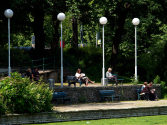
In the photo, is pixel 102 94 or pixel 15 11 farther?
pixel 15 11

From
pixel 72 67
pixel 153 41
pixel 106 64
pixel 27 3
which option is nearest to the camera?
pixel 27 3

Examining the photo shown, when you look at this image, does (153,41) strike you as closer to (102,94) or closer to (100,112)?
(102,94)

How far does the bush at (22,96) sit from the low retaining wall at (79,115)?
35cm

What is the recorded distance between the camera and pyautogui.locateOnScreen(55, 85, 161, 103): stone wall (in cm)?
2162

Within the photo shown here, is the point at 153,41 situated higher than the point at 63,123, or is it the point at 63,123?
the point at 153,41

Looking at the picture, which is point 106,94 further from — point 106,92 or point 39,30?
point 39,30

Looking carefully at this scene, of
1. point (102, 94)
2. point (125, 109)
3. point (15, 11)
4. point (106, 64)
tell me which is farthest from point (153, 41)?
point (125, 109)

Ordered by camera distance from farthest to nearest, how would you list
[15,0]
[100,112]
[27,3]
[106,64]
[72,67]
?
[106,64] → [72,67] → [27,3] → [15,0] → [100,112]

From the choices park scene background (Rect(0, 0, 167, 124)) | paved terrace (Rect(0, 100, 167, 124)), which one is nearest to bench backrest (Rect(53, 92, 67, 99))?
paved terrace (Rect(0, 100, 167, 124))

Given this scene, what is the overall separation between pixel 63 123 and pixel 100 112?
6.28 ft

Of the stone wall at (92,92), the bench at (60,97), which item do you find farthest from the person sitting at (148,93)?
the bench at (60,97)

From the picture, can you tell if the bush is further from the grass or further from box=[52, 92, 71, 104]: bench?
box=[52, 92, 71, 104]: bench

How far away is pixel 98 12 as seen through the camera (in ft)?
107

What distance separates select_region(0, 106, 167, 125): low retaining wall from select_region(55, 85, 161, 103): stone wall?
443cm
